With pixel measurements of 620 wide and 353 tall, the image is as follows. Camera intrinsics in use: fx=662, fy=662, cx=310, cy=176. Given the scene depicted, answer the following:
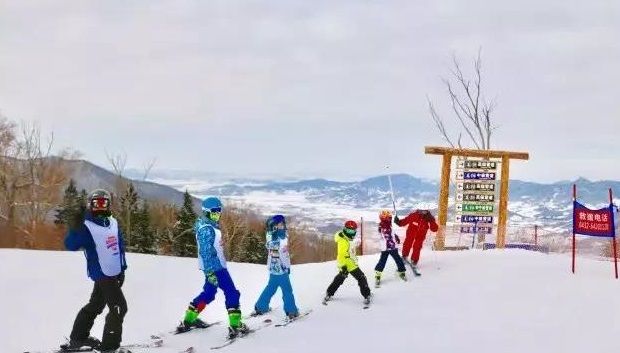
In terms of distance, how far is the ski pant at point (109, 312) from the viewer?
8461mm

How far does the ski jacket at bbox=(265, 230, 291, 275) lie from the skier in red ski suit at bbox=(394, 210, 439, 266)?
5.07 metres

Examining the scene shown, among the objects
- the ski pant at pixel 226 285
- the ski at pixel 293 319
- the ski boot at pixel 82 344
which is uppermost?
the ski pant at pixel 226 285

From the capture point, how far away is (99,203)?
330 inches

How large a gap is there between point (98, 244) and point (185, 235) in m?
35.6

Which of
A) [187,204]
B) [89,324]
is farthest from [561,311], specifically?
[187,204]

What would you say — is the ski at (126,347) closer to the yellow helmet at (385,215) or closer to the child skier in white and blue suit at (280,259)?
the child skier in white and blue suit at (280,259)

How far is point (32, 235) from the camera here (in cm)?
4553

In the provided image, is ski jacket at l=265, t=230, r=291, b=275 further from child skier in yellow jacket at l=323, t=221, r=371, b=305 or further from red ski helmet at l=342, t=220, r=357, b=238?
red ski helmet at l=342, t=220, r=357, b=238

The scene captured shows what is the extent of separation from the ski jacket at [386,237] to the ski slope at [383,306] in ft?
2.72

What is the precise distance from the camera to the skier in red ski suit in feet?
50.8

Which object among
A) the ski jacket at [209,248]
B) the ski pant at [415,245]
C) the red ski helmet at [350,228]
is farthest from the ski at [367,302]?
the ski pant at [415,245]

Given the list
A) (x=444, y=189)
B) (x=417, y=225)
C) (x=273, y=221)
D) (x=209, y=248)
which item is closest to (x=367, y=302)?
(x=273, y=221)

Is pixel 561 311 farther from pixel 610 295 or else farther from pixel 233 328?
pixel 233 328

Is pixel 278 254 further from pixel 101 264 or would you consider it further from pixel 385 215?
pixel 385 215
